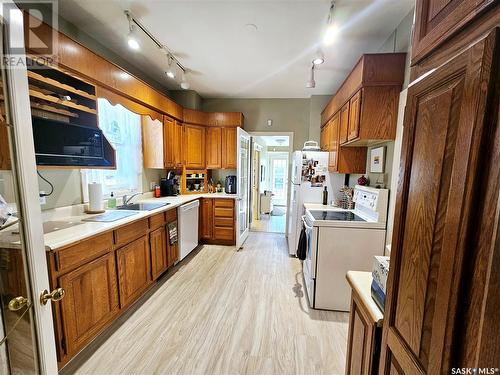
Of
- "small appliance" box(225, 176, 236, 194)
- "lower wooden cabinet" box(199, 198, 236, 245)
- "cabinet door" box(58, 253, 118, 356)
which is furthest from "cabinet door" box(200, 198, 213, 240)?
"cabinet door" box(58, 253, 118, 356)

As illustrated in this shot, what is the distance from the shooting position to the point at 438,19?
610 mm

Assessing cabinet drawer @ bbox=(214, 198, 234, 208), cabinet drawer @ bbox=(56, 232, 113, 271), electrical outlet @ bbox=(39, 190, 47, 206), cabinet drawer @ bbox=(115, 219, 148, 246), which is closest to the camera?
cabinet drawer @ bbox=(56, 232, 113, 271)

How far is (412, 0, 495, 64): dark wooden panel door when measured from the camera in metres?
0.49

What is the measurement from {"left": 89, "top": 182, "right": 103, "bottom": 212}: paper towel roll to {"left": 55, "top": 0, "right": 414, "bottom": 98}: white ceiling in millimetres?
1603

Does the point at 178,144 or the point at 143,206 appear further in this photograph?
the point at 178,144

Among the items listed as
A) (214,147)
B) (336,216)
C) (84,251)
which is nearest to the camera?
(84,251)

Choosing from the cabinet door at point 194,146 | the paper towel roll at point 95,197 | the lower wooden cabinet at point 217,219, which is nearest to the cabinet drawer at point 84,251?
the paper towel roll at point 95,197

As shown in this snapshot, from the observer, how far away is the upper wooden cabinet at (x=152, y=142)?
3.21m

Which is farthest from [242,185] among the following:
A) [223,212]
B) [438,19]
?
[438,19]

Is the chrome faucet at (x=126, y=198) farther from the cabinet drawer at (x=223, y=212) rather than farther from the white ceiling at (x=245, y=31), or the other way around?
the white ceiling at (x=245, y=31)

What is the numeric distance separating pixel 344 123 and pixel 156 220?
2.49 m

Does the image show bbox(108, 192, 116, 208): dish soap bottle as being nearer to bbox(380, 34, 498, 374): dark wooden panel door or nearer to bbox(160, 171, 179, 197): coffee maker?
bbox(160, 171, 179, 197): coffee maker

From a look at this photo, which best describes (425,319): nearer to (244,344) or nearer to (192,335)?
(244,344)

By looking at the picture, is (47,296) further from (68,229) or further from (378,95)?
(378,95)
